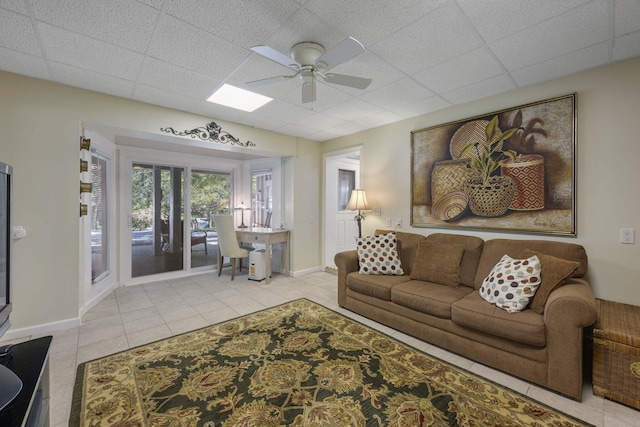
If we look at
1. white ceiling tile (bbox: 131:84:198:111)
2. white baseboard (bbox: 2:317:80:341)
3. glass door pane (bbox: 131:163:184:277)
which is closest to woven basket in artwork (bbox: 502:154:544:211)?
white ceiling tile (bbox: 131:84:198:111)

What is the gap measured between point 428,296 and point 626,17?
2383 millimetres

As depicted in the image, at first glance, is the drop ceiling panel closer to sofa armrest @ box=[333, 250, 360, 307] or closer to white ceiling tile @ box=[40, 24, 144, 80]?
white ceiling tile @ box=[40, 24, 144, 80]

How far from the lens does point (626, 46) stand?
2119mm

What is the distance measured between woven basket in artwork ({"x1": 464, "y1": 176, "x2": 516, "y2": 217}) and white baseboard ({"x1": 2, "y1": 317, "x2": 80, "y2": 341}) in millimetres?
4489

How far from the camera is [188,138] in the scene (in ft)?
11.9

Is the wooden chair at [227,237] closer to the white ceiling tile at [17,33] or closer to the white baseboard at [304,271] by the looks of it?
the white baseboard at [304,271]

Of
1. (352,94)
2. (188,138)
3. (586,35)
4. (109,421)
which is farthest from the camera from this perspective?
(188,138)

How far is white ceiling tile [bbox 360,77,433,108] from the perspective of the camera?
2793 mm

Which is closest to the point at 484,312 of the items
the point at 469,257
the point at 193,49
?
the point at 469,257

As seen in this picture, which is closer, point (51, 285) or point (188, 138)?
point (51, 285)

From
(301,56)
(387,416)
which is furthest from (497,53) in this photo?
(387,416)

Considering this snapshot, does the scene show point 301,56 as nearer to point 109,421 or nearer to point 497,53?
point 497,53

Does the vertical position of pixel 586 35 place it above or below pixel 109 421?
above

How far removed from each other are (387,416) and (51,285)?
3.32 m
